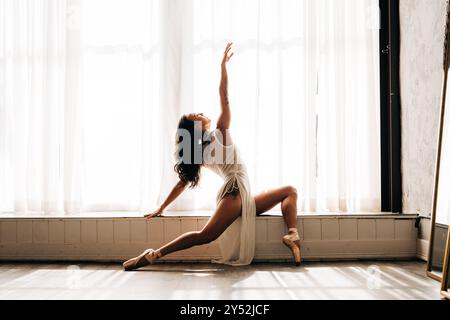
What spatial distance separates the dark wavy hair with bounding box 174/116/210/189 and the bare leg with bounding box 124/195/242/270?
0.30m

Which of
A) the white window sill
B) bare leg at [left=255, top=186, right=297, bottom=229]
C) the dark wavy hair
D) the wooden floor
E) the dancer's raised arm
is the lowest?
the wooden floor

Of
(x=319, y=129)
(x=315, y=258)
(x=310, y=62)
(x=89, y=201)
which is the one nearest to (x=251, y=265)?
(x=315, y=258)

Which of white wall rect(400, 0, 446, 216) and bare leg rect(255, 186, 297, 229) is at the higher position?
white wall rect(400, 0, 446, 216)

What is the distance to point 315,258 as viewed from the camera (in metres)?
2.67

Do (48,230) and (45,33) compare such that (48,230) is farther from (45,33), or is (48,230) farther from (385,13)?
(385,13)

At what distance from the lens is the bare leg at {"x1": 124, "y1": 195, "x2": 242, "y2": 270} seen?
2.42m

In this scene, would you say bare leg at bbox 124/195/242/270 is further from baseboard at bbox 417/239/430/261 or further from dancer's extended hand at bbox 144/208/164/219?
baseboard at bbox 417/239/430/261

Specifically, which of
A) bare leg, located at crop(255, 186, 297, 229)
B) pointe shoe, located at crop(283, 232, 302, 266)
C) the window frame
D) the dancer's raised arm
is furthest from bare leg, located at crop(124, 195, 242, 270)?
the window frame

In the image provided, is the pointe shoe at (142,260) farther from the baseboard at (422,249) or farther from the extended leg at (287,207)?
the baseboard at (422,249)

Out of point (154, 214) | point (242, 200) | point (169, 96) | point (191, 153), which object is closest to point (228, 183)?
point (242, 200)

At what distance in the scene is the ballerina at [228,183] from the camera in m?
2.52

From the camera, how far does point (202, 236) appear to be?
7.93 feet

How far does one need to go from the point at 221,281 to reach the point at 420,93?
1.75 meters

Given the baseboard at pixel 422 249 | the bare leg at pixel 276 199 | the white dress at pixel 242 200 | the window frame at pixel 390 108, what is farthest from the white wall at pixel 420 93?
the white dress at pixel 242 200
